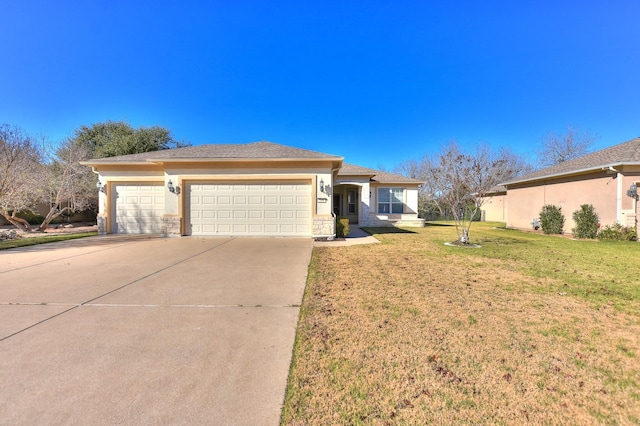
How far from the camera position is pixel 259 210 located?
11.9 metres

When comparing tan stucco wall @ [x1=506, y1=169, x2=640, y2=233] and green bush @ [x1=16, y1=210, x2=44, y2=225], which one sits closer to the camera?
tan stucco wall @ [x1=506, y1=169, x2=640, y2=233]

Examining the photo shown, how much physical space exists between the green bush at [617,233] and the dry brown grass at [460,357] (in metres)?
9.90

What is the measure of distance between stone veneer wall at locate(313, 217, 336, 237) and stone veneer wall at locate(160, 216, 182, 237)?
5642 millimetres

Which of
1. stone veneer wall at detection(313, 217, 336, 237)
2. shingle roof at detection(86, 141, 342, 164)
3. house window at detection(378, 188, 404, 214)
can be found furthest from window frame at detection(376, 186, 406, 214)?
stone veneer wall at detection(313, 217, 336, 237)

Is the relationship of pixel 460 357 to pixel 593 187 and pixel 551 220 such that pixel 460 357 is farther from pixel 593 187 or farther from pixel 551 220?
pixel 551 220

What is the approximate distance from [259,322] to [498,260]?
22.3 ft

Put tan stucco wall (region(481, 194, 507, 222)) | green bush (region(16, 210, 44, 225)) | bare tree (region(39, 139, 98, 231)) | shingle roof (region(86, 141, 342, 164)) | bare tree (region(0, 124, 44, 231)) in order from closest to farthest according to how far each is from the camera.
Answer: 1. shingle roof (region(86, 141, 342, 164))
2. bare tree (region(0, 124, 44, 231))
3. bare tree (region(39, 139, 98, 231))
4. green bush (region(16, 210, 44, 225))
5. tan stucco wall (region(481, 194, 507, 222))

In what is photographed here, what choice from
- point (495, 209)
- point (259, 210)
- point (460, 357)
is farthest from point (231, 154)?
point (495, 209)

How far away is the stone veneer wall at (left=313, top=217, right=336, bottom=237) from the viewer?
11414 mm

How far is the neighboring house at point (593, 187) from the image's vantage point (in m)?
11.4

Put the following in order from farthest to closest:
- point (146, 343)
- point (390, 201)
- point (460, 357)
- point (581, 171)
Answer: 1. point (390, 201)
2. point (581, 171)
3. point (146, 343)
4. point (460, 357)

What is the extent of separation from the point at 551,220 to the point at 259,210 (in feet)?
46.3

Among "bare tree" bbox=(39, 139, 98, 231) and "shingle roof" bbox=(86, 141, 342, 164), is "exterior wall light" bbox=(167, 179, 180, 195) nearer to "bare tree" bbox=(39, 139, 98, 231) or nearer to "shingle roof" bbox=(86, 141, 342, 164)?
"shingle roof" bbox=(86, 141, 342, 164)

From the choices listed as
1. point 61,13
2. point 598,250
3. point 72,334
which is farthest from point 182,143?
point 598,250
